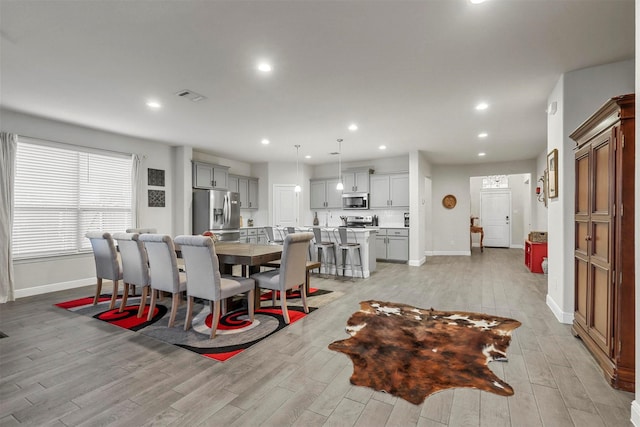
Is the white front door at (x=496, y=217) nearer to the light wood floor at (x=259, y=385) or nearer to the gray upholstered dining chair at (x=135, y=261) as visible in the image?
the light wood floor at (x=259, y=385)

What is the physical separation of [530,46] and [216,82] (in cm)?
304

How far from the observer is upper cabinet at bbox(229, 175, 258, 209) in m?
7.92

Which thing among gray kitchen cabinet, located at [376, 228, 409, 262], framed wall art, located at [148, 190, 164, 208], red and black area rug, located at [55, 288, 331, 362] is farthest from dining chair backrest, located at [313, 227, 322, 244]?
framed wall art, located at [148, 190, 164, 208]

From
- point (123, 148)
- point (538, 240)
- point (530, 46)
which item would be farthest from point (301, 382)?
point (538, 240)

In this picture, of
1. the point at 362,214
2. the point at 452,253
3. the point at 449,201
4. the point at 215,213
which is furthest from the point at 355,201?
the point at 215,213

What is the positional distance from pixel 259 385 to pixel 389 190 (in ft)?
20.7

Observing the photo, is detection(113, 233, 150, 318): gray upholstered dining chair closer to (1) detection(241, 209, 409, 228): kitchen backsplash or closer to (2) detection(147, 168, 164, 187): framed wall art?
(2) detection(147, 168, 164, 187): framed wall art

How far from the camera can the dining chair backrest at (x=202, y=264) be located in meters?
2.90

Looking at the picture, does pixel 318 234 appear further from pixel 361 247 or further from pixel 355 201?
A: pixel 355 201

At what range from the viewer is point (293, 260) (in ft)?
11.3

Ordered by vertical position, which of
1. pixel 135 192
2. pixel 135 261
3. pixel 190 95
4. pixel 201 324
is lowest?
pixel 201 324

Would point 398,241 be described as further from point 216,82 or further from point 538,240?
point 216,82

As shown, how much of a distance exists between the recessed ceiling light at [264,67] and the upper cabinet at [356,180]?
5213 millimetres

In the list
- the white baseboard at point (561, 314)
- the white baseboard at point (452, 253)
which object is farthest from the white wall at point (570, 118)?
the white baseboard at point (452, 253)
